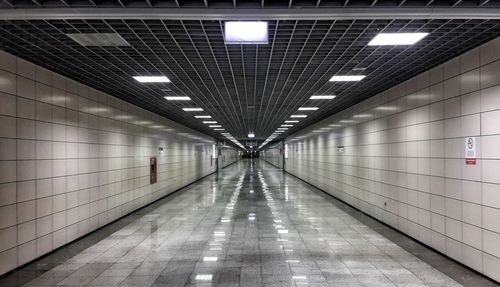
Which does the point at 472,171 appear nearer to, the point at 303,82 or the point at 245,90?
the point at 303,82

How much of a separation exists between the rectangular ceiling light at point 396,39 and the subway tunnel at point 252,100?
27 millimetres

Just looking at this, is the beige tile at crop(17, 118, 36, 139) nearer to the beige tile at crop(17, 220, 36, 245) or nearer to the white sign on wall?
the beige tile at crop(17, 220, 36, 245)

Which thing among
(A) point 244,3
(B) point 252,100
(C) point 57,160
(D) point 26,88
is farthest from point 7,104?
(B) point 252,100

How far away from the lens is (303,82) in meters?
6.63

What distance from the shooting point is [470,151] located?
14.9ft

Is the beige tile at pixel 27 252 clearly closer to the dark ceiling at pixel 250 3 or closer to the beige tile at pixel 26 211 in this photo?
the beige tile at pixel 26 211

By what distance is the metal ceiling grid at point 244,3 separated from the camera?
9.98 ft

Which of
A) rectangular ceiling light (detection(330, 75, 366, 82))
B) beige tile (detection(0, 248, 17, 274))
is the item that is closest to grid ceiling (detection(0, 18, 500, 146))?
rectangular ceiling light (detection(330, 75, 366, 82))

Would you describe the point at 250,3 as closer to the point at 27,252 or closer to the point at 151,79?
the point at 151,79

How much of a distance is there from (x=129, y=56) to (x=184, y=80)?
1653 mm

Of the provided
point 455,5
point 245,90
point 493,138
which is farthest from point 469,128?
point 245,90

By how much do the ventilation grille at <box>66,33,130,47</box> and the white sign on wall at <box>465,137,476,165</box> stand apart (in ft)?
17.4

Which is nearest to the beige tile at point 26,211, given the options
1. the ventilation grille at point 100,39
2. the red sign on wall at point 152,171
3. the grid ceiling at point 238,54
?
the grid ceiling at point 238,54

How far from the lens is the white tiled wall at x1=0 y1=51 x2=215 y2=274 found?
4570 mm
